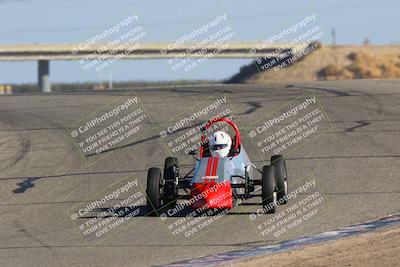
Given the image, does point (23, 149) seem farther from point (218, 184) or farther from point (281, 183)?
point (218, 184)

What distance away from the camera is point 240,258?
38.3 ft

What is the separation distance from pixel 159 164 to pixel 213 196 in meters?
5.56

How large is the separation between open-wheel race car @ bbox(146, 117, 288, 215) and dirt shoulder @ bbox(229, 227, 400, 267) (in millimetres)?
2629

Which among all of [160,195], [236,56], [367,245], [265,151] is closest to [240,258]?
[367,245]

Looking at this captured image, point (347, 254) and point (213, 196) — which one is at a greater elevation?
point (213, 196)

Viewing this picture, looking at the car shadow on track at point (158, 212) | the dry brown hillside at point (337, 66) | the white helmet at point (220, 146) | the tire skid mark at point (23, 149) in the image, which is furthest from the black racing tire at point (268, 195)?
the dry brown hillside at point (337, 66)

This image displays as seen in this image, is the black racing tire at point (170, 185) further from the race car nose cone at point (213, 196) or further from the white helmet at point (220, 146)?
the white helmet at point (220, 146)

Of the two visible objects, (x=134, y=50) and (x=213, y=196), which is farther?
(x=134, y=50)

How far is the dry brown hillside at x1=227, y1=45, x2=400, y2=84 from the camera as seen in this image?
6862 centimetres

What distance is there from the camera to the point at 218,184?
48.1 ft

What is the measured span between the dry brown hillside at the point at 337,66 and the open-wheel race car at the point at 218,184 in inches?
2004

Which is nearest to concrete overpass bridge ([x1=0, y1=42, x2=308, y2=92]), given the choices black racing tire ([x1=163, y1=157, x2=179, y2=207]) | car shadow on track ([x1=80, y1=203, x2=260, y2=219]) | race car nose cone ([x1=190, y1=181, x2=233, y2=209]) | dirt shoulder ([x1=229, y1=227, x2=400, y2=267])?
black racing tire ([x1=163, y1=157, x2=179, y2=207])

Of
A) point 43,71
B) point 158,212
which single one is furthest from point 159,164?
point 43,71

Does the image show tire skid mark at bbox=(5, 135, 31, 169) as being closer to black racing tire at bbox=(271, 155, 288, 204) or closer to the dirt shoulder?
black racing tire at bbox=(271, 155, 288, 204)
